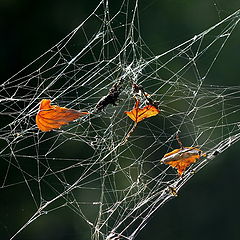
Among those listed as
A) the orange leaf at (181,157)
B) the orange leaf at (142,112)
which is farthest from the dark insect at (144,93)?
the orange leaf at (181,157)

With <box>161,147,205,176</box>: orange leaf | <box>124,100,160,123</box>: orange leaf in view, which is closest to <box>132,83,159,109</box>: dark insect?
<box>124,100,160,123</box>: orange leaf

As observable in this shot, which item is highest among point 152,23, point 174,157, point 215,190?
point 174,157

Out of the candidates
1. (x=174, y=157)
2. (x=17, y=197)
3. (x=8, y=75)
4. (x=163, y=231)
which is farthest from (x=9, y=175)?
(x=174, y=157)

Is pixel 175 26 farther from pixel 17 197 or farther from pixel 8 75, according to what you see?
pixel 17 197

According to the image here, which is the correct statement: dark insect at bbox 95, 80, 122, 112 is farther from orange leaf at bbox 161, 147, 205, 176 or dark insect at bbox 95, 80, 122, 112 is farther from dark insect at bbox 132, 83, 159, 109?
orange leaf at bbox 161, 147, 205, 176

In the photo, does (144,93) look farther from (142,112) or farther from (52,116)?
(52,116)

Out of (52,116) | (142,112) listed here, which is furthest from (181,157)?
(52,116)

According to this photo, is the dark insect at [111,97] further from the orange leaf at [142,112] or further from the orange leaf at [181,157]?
the orange leaf at [181,157]
